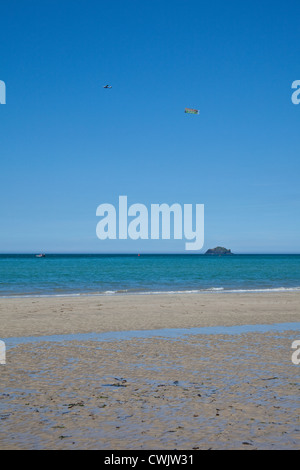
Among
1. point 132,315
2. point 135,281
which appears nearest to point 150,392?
point 132,315

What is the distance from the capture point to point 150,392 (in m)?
9.27

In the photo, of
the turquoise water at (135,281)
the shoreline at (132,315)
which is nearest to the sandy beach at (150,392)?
the shoreline at (132,315)

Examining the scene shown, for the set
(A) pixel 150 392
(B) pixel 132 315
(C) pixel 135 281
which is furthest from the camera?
(C) pixel 135 281

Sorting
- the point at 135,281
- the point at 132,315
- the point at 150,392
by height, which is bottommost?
the point at 135,281

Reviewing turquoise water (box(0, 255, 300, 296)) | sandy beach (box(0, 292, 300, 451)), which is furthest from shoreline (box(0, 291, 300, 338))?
turquoise water (box(0, 255, 300, 296))

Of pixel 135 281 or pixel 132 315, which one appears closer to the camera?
pixel 132 315

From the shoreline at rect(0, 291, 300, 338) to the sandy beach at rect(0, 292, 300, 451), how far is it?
344mm

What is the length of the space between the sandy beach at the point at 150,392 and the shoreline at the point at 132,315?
34 centimetres

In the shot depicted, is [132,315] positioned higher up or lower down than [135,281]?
higher up

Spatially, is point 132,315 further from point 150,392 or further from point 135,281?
point 135,281

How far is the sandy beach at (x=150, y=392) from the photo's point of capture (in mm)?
7031

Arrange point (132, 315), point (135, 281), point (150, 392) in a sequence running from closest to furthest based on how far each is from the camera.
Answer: point (150, 392) < point (132, 315) < point (135, 281)

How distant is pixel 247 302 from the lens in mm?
28406

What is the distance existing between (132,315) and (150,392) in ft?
40.9
